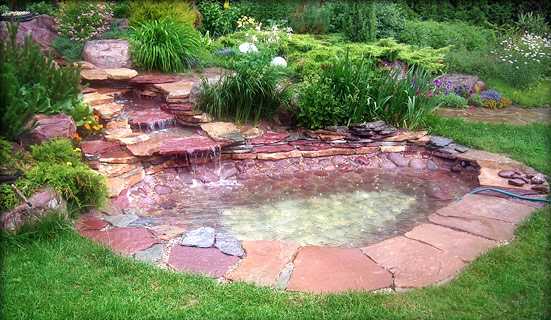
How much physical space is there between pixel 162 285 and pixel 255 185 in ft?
8.18

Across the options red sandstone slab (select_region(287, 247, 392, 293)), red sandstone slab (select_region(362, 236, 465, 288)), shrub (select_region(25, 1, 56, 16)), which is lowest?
red sandstone slab (select_region(287, 247, 392, 293))

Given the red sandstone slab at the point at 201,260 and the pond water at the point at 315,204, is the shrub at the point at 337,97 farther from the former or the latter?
the red sandstone slab at the point at 201,260

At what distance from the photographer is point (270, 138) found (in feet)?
21.1

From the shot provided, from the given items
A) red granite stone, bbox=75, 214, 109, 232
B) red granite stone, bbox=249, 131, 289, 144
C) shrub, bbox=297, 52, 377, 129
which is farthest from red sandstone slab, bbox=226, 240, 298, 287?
shrub, bbox=297, 52, 377, 129

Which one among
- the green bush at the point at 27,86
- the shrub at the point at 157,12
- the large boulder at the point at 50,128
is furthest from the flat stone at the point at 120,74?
the large boulder at the point at 50,128

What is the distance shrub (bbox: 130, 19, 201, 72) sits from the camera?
7.56 m

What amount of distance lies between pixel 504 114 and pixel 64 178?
6047 millimetres

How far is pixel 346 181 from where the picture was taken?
6.11 metres

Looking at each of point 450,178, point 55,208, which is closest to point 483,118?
point 450,178

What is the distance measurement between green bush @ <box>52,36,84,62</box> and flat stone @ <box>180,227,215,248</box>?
4431 millimetres

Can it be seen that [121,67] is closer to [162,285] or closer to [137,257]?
[137,257]

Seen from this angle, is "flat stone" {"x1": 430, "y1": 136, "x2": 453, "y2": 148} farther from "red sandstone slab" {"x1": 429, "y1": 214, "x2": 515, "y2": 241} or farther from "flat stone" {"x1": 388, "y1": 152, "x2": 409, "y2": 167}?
"red sandstone slab" {"x1": 429, "y1": 214, "x2": 515, "y2": 241}

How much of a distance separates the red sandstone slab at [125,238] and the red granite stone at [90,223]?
0.25 ft

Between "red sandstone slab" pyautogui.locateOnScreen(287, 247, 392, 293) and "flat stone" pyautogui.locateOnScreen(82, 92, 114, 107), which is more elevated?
"flat stone" pyautogui.locateOnScreen(82, 92, 114, 107)
